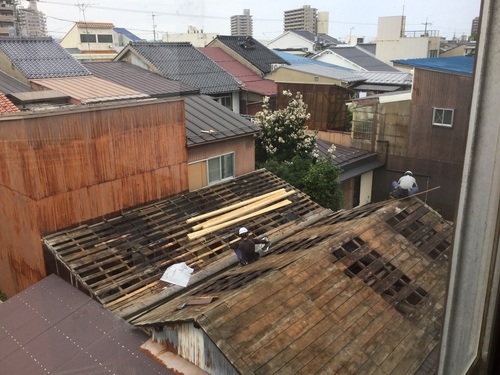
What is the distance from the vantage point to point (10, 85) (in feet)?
28.5

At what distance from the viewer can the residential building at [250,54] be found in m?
16.8

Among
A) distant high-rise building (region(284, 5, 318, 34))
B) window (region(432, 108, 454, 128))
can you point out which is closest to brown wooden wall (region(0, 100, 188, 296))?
distant high-rise building (region(284, 5, 318, 34))

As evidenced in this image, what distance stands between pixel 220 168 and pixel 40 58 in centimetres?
569

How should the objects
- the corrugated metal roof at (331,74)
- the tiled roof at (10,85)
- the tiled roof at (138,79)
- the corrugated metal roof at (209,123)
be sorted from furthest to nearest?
the corrugated metal roof at (331,74) < the tiled roof at (138,79) < the tiled roof at (10,85) < the corrugated metal roof at (209,123)

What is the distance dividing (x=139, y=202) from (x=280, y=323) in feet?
11.6

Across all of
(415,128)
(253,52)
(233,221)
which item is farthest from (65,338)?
(253,52)

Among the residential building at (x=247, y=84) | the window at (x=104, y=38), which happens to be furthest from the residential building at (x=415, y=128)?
the window at (x=104, y=38)

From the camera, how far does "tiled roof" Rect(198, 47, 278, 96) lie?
14906 mm

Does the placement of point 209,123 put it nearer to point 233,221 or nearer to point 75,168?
point 233,221

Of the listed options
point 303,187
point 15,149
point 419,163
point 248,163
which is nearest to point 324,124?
point 303,187

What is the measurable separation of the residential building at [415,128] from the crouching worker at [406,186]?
0.12m

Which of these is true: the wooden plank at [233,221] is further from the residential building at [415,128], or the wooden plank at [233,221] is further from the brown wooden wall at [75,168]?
the residential building at [415,128]

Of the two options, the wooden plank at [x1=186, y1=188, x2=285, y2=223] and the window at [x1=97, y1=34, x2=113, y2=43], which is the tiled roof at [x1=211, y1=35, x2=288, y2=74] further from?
the wooden plank at [x1=186, y1=188, x2=285, y2=223]

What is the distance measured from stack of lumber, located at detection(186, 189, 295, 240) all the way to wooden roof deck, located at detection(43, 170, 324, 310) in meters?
0.08
